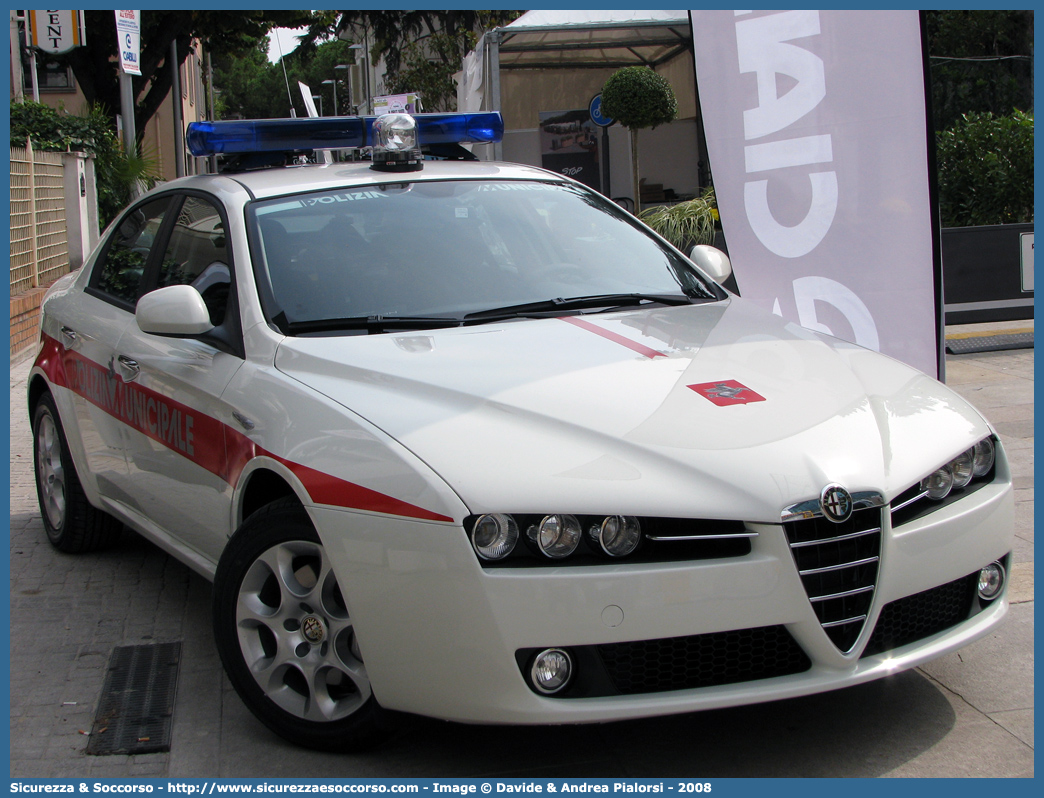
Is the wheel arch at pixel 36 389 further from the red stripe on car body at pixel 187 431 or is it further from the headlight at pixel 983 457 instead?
the headlight at pixel 983 457

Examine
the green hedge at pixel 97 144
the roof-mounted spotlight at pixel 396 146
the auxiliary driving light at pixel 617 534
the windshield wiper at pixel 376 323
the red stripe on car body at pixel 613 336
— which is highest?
the green hedge at pixel 97 144

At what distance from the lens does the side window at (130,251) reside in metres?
4.54

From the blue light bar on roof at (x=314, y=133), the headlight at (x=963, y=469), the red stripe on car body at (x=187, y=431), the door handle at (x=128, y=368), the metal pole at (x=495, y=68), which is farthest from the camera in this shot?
the metal pole at (x=495, y=68)

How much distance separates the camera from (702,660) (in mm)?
2719

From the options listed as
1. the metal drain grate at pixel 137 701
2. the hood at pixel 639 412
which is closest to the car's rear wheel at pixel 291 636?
the metal drain grate at pixel 137 701

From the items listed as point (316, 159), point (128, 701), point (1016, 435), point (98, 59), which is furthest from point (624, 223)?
point (98, 59)

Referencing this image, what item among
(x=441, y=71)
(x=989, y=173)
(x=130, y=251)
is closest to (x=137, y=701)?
(x=130, y=251)

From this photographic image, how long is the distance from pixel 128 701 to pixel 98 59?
1147 inches

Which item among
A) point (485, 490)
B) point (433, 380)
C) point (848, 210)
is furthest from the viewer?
point (848, 210)

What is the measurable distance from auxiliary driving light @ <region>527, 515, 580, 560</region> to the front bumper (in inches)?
1.9

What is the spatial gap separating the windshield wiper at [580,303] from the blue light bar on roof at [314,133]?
123 centimetres

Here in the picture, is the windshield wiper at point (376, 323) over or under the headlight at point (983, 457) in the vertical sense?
over

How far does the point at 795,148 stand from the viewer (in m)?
6.04
